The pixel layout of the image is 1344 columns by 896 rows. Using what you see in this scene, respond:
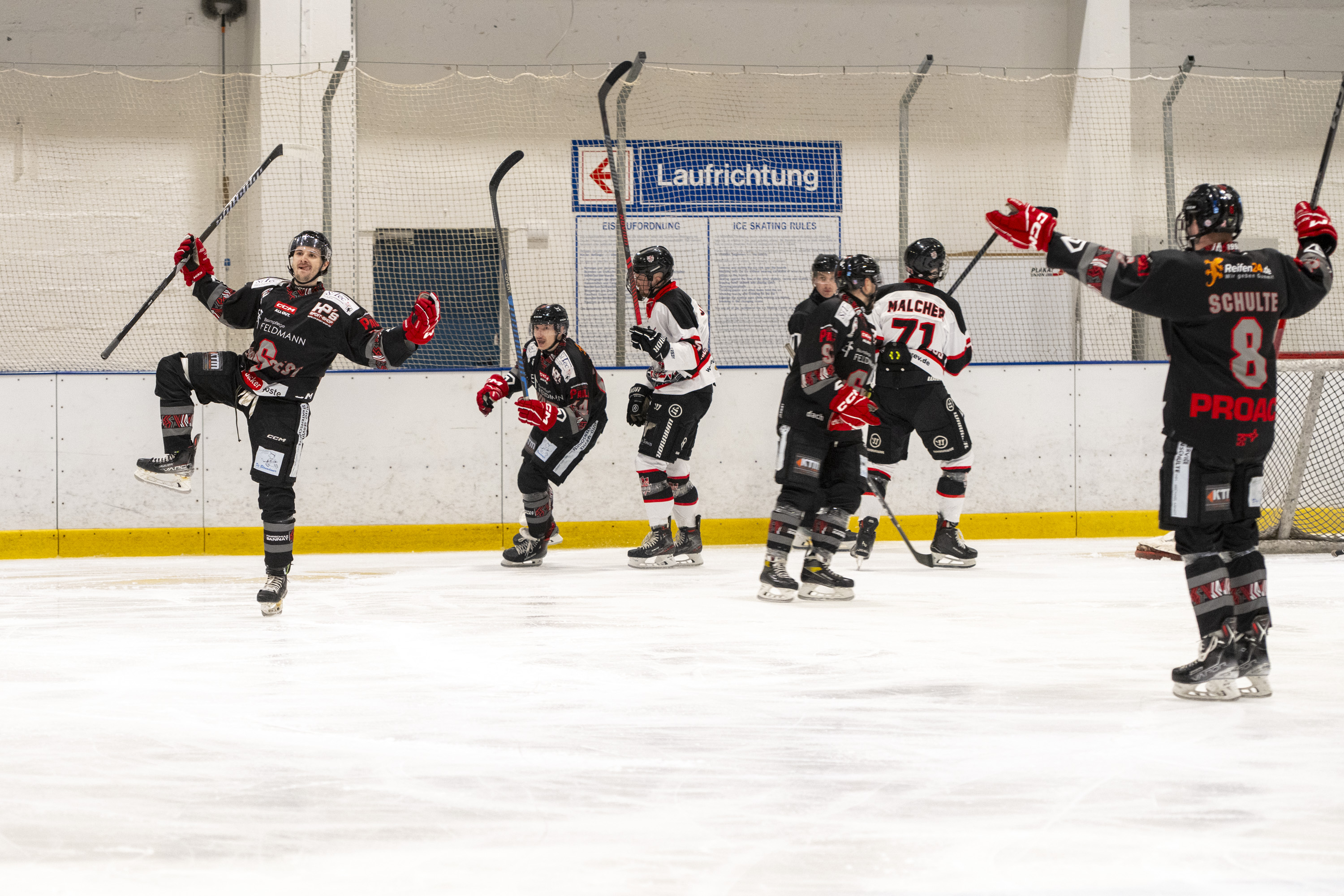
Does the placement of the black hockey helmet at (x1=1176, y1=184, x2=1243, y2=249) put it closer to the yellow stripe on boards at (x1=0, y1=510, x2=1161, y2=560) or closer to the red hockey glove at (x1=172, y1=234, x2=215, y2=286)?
the red hockey glove at (x1=172, y1=234, x2=215, y2=286)

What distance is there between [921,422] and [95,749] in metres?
4.35

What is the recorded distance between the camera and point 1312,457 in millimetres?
7215

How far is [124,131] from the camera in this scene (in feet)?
29.0

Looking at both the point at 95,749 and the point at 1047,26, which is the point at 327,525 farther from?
the point at 1047,26

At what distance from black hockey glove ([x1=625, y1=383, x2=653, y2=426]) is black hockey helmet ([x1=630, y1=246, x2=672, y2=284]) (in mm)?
582

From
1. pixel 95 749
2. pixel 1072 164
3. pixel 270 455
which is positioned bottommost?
pixel 95 749

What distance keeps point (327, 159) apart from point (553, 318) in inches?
86.7

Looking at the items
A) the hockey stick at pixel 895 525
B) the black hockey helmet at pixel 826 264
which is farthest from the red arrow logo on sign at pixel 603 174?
the hockey stick at pixel 895 525

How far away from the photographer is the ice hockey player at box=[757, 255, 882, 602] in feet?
15.2

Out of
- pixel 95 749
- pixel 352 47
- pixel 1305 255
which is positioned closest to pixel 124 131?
pixel 352 47

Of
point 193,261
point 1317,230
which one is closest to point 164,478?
point 193,261

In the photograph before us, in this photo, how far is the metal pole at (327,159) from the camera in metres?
7.43

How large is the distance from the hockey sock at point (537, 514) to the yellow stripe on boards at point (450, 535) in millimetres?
804

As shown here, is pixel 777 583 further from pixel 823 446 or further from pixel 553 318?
pixel 553 318
